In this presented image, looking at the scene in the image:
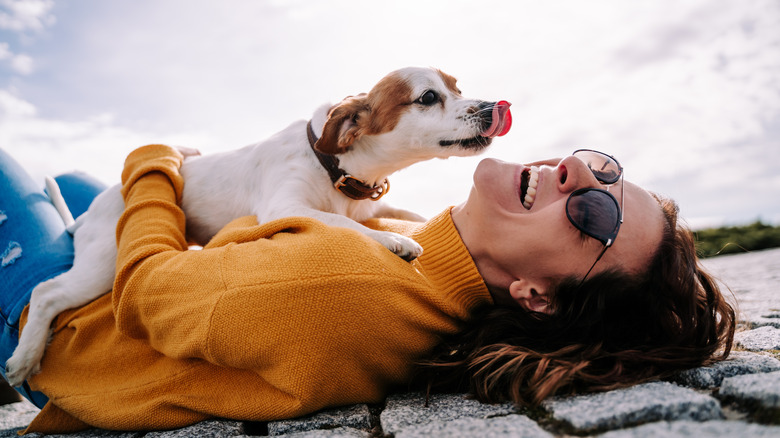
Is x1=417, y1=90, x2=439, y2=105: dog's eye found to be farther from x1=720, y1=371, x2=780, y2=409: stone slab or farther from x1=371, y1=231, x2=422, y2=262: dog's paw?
x1=720, y1=371, x2=780, y2=409: stone slab

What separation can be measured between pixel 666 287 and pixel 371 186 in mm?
1623

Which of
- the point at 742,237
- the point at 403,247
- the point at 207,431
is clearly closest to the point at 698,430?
the point at 403,247

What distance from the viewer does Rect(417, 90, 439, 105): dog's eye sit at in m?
2.82

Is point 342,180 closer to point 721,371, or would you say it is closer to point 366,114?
point 366,114

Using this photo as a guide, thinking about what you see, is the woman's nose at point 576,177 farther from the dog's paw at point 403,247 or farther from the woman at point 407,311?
the dog's paw at point 403,247

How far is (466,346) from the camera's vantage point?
177cm

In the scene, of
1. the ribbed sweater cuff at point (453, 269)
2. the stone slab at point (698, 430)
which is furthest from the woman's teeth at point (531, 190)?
the stone slab at point (698, 430)

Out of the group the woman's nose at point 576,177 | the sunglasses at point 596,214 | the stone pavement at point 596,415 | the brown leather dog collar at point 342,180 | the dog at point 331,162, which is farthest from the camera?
the brown leather dog collar at point 342,180

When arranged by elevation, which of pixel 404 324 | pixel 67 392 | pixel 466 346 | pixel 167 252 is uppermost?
pixel 167 252

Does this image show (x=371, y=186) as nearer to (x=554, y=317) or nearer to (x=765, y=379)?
(x=554, y=317)

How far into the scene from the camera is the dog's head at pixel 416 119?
269cm

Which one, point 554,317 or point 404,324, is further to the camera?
point 554,317

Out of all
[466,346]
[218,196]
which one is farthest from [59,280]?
[466,346]

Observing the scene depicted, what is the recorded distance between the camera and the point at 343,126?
2.74 meters
